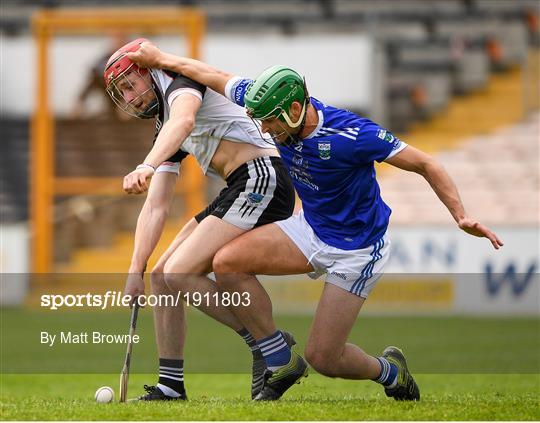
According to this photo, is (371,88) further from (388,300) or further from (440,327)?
(440,327)

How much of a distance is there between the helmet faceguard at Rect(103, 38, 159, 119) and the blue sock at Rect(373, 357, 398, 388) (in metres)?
1.91

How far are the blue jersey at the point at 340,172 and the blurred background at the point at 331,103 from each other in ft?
17.8

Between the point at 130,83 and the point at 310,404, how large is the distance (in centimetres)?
199

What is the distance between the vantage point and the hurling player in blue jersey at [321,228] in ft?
22.6

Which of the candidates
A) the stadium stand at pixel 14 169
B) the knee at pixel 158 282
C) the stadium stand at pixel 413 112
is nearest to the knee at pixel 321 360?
the knee at pixel 158 282

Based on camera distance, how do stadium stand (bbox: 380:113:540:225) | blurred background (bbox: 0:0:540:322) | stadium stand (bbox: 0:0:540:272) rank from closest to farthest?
blurred background (bbox: 0:0:540:322) < stadium stand (bbox: 380:113:540:225) < stadium stand (bbox: 0:0:540:272)

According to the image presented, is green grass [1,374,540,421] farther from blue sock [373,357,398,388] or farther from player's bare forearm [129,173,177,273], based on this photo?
player's bare forearm [129,173,177,273]

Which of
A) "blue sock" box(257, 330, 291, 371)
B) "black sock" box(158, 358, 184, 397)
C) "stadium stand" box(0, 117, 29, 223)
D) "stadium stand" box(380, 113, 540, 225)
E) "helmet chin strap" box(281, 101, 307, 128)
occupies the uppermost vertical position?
"helmet chin strap" box(281, 101, 307, 128)

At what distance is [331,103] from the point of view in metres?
19.7

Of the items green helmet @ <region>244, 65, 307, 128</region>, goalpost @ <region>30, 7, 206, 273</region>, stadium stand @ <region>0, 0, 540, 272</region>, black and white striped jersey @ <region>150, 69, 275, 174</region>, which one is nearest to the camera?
green helmet @ <region>244, 65, 307, 128</region>

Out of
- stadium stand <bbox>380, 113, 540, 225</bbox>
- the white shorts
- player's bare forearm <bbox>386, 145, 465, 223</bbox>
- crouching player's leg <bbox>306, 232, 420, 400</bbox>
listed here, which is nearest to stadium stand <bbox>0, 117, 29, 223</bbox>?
stadium stand <bbox>380, 113, 540, 225</bbox>

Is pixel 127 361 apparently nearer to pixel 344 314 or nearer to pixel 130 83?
pixel 344 314

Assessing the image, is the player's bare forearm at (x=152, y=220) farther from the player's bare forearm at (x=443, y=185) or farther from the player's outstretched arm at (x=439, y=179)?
the player's bare forearm at (x=443, y=185)

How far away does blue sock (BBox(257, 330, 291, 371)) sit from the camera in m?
7.18
